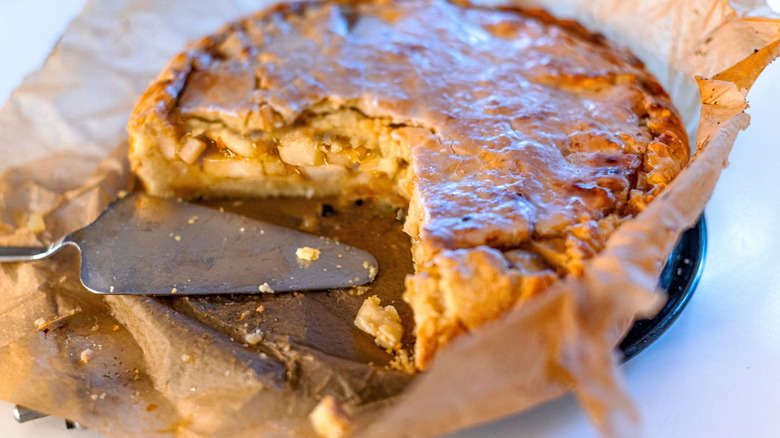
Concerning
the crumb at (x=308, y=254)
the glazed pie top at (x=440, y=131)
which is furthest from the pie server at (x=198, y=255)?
the glazed pie top at (x=440, y=131)

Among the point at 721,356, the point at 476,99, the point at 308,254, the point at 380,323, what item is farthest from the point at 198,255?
the point at 721,356

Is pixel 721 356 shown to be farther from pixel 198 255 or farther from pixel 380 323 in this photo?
pixel 198 255

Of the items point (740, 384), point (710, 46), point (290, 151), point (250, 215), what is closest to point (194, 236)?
point (250, 215)

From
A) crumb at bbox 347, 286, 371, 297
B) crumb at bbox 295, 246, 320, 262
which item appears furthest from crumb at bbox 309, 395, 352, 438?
crumb at bbox 295, 246, 320, 262

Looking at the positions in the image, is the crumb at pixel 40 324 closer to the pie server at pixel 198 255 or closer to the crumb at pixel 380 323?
the pie server at pixel 198 255

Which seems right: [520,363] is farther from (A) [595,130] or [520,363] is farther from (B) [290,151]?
(B) [290,151]
